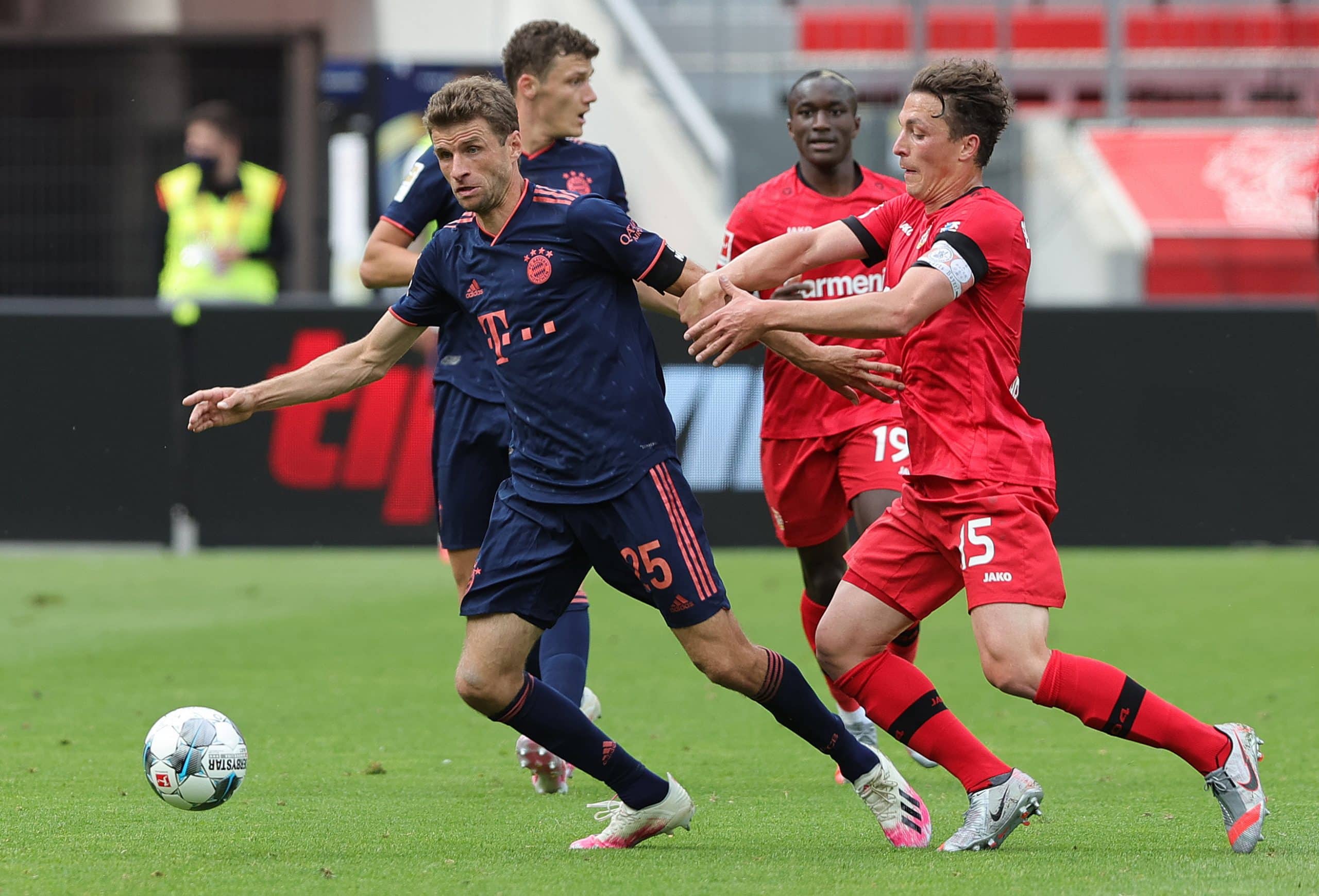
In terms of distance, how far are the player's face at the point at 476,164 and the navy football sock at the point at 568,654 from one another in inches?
63.3

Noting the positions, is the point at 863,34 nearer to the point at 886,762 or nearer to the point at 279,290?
the point at 279,290

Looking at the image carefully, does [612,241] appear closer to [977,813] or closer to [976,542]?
[976,542]

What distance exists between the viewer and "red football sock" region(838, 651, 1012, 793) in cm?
518

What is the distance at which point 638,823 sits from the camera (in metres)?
5.21

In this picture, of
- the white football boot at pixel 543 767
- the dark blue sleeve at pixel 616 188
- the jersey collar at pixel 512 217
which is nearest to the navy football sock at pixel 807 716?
the white football boot at pixel 543 767

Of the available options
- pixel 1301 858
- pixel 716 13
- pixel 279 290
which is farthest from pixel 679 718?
pixel 716 13

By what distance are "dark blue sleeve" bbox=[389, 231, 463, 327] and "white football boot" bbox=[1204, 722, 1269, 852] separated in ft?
8.27

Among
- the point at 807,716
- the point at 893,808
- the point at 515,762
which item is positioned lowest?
the point at 515,762

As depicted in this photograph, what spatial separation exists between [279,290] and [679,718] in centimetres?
1046

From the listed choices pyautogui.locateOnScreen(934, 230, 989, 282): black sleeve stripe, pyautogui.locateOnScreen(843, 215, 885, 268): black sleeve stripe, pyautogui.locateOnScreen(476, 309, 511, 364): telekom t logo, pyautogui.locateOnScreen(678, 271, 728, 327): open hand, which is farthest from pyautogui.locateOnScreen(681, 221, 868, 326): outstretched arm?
pyautogui.locateOnScreen(476, 309, 511, 364): telekom t logo

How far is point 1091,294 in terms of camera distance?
66.1 ft

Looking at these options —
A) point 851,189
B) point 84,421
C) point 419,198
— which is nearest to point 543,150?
point 419,198

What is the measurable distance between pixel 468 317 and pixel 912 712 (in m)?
2.03

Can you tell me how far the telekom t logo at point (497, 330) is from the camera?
205 inches
